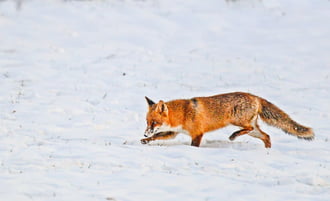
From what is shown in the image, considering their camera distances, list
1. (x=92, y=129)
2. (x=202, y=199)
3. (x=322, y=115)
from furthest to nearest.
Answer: (x=322, y=115)
(x=92, y=129)
(x=202, y=199)

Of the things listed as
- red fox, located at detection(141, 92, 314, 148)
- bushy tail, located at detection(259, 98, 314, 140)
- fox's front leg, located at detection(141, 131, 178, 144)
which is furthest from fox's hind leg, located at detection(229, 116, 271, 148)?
fox's front leg, located at detection(141, 131, 178, 144)

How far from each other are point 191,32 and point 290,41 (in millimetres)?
5202

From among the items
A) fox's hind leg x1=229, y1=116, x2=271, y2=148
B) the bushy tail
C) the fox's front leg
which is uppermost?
the bushy tail

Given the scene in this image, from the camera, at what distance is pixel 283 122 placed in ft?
36.0

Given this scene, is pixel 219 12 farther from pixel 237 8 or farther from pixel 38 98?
pixel 38 98

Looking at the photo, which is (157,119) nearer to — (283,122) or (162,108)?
(162,108)

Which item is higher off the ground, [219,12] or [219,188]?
[219,12]

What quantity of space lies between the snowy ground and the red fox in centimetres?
44

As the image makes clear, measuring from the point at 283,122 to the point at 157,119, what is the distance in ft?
9.30

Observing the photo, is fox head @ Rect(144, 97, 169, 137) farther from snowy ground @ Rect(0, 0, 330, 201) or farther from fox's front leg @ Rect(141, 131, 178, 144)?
fox's front leg @ Rect(141, 131, 178, 144)

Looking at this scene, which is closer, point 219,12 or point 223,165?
point 223,165

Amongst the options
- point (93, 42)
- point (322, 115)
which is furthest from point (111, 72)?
point (322, 115)

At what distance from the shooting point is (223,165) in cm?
929

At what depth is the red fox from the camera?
10.7 meters
